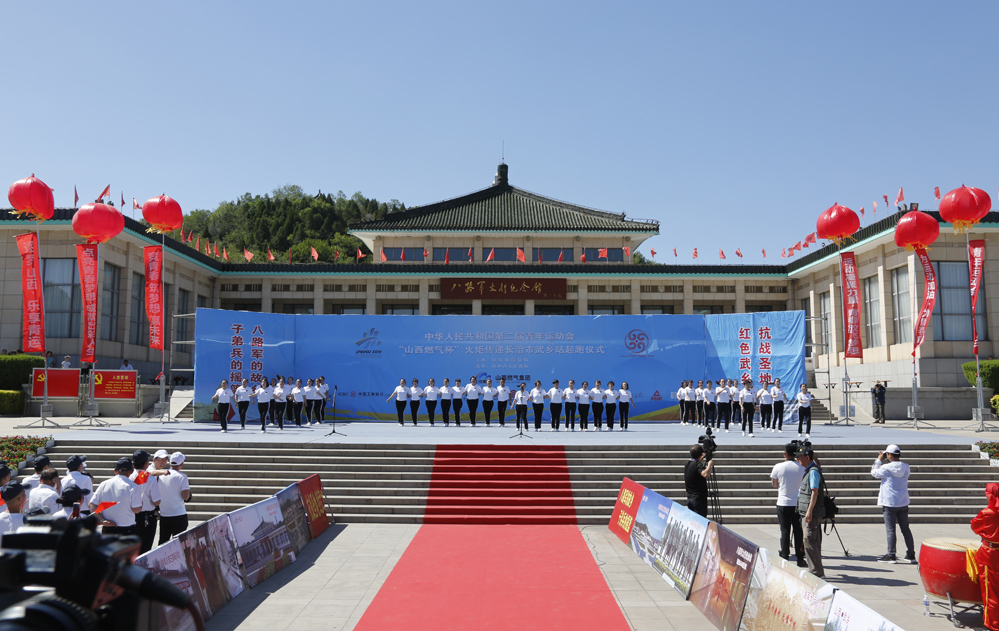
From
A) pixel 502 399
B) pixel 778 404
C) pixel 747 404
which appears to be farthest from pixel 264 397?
pixel 778 404

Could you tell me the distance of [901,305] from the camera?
901 inches

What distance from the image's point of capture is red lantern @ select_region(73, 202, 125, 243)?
15.5m

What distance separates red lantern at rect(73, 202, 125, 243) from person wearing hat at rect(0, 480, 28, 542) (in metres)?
11.8

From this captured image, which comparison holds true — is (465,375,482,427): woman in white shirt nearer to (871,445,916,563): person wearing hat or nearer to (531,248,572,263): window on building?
(871,445,916,563): person wearing hat

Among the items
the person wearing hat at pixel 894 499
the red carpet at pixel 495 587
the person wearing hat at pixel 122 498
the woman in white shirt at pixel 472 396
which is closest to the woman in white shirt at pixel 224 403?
the woman in white shirt at pixel 472 396

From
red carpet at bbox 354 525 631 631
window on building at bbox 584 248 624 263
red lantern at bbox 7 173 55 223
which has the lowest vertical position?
red carpet at bbox 354 525 631 631

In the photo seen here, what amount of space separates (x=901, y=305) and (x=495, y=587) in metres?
21.1

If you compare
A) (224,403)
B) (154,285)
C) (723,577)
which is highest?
(154,285)

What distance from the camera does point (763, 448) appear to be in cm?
1284

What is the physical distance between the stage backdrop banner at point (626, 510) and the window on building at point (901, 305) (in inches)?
667

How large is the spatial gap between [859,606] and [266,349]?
1862 centimetres

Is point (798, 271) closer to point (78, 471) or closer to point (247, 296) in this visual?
point (247, 296)

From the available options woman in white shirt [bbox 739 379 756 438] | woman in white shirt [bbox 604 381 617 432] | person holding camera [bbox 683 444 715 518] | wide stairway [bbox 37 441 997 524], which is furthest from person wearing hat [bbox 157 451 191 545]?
woman in white shirt [bbox 739 379 756 438]

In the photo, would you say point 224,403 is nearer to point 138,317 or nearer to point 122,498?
point 122,498
